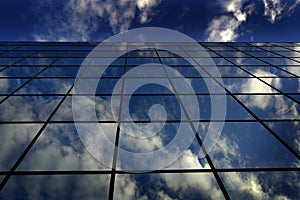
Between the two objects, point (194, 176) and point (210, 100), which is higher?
A: point (210, 100)

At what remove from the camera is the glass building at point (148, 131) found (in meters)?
7.08

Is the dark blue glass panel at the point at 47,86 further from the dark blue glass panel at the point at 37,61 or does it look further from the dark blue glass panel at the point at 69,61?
the dark blue glass panel at the point at 37,61

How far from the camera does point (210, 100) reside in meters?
12.0

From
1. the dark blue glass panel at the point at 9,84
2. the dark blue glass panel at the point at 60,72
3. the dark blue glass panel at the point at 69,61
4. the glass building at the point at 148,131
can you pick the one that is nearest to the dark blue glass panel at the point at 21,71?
the glass building at the point at 148,131

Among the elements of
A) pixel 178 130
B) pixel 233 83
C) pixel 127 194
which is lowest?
pixel 127 194

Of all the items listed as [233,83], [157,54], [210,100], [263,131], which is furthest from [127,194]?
[157,54]

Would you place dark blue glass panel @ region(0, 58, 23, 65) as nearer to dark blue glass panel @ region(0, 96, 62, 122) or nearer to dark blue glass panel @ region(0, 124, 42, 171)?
dark blue glass panel @ region(0, 96, 62, 122)

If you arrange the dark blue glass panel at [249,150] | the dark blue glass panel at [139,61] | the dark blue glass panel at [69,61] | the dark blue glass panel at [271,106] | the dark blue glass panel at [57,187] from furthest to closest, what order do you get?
the dark blue glass panel at [69,61] < the dark blue glass panel at [139,61] < the dark blue glass panel at [271,106] < the dark blue glass panel at [249,150] < the dark blue glass panel at [57,187]

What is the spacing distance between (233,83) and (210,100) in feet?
8.74

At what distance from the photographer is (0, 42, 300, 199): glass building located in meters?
7.08

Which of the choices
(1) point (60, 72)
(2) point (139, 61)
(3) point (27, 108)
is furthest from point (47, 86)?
(2) point (139, 61)

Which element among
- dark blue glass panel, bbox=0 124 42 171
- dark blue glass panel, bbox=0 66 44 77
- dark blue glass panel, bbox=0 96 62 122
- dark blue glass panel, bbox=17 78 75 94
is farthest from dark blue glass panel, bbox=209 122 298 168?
dark blue glass panel, bbox=0 66 44 77

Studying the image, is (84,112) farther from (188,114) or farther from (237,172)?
(237,172)

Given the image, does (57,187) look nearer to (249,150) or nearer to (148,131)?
(148,131)
